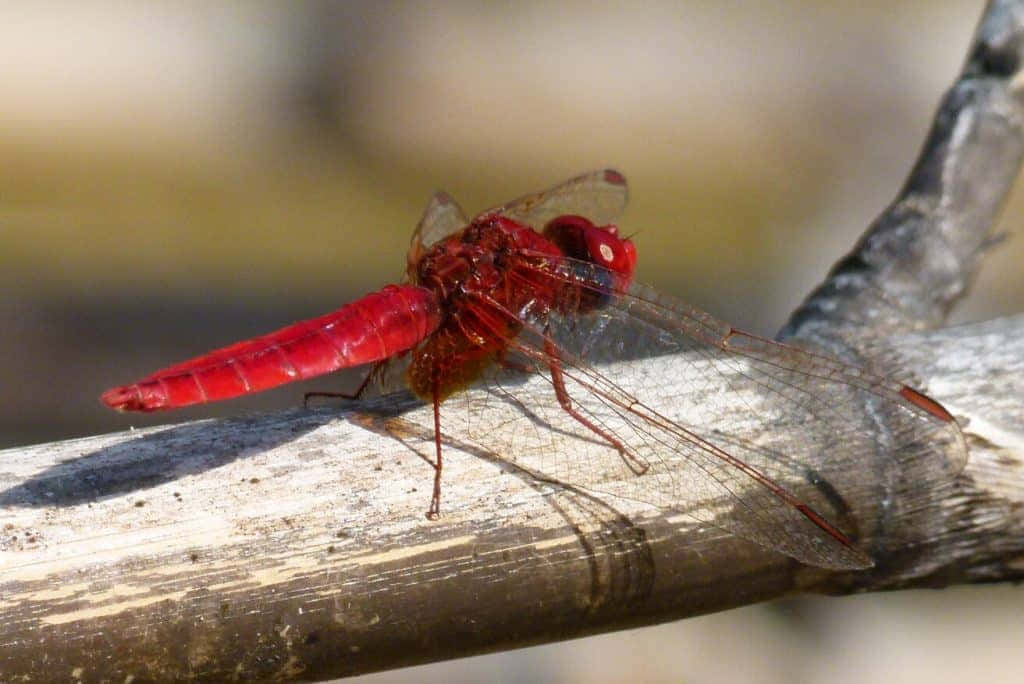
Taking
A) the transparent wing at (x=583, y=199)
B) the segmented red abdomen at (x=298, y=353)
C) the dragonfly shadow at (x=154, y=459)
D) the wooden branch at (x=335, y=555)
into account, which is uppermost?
the transparent wing at (x=583, y=199)

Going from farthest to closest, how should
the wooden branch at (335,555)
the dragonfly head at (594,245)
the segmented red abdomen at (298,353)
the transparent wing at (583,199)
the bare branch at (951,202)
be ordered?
the transparent wing at (583,199)
the bare branch at (951,202)
the dragonfly head at (594,245)
the segmented red abdomen at (298,353)
the wooden branch at (335,555)

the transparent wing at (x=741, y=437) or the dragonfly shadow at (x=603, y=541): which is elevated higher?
the transparent wing at (x=741, y=437)

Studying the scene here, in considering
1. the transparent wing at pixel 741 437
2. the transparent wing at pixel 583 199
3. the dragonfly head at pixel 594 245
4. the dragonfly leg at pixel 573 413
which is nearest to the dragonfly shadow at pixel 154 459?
the transparent wing at pixel 741 437

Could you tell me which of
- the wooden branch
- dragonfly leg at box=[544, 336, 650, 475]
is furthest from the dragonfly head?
the wooden branch

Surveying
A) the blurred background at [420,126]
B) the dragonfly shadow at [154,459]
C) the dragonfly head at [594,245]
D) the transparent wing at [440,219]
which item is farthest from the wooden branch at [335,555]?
Result: the blurred background at [420,126]

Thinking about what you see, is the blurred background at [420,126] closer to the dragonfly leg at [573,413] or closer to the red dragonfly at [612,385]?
the red dragonfly at [612,385]

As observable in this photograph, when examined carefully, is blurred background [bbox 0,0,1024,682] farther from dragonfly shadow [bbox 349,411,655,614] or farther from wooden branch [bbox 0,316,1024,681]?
dragonfly shadow [bbox 349,411,655,614]

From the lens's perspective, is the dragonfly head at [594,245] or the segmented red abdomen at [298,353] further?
the dragonfly head at [594,245]

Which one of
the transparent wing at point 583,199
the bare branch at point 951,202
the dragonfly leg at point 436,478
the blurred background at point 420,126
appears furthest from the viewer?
the blurred background at point 420,126

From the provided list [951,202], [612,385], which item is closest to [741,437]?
A: [612,385]
